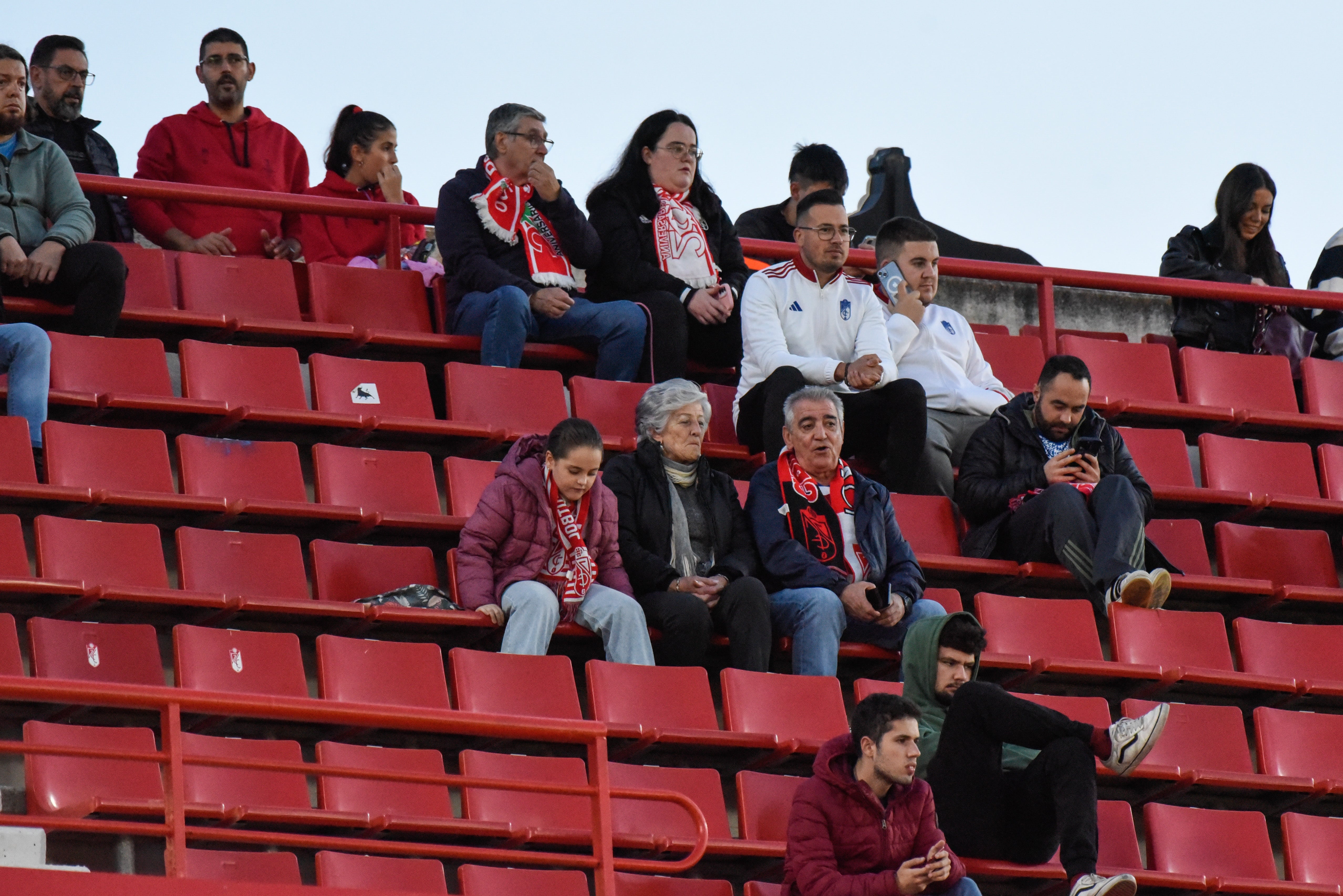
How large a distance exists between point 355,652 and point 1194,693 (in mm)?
2495

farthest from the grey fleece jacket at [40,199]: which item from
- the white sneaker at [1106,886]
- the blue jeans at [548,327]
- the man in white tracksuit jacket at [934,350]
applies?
the white sneaker at [1106,886]

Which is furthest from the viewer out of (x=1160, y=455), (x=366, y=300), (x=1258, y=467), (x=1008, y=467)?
(x=1258, y=467)

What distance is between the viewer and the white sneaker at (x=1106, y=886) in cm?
478

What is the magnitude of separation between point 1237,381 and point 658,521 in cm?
278

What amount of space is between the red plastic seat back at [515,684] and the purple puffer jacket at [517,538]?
0.30 m

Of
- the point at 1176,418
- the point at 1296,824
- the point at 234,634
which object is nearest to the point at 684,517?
the point at 234,634

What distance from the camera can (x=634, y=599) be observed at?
224 inches

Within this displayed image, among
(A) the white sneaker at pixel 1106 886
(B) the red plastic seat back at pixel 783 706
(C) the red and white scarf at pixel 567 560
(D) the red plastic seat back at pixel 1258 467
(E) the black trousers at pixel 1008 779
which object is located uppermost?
(D) the red plastic seat back at pixel 1258 467

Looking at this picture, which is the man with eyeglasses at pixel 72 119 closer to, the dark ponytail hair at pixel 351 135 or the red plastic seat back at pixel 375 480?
the dark ponytail hair at pixel 351 135

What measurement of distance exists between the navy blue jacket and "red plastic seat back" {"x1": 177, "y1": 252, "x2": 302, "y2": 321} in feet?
5.62

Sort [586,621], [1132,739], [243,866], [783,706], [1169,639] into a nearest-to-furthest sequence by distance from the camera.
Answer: [243,866]
[1132,739]
[783,706]
[586,621]
[1169,639]

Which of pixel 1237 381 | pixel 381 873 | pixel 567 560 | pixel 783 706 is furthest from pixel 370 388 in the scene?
pixel 1237 381

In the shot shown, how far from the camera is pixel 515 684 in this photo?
5.30 meters

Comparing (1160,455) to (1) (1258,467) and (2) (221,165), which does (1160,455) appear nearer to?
(1) (1258,467)
